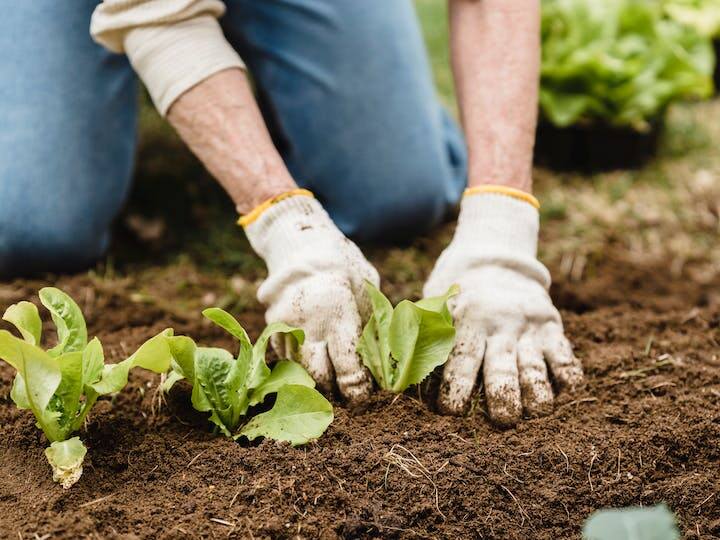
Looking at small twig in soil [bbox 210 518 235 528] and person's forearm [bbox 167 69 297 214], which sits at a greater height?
person's forearm [bbox 167 69 297 214]

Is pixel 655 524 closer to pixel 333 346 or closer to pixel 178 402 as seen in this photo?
pixel 333 346

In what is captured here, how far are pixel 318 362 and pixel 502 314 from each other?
0.41 metres

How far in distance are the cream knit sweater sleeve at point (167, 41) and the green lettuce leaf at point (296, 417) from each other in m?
0.81

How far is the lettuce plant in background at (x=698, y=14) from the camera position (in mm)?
3644

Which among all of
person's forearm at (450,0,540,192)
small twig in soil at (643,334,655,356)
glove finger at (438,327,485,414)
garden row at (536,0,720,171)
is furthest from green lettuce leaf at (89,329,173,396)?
garden row at (536,0,720,171)

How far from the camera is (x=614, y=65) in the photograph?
3.09 m

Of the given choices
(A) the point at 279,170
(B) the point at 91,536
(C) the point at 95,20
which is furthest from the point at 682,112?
(B) the point at 91,536

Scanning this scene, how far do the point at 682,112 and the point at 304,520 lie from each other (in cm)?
312

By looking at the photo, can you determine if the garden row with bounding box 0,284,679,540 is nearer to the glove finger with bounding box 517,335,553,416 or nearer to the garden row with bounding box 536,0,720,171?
the glove finger with bounding box 517,335,553,416

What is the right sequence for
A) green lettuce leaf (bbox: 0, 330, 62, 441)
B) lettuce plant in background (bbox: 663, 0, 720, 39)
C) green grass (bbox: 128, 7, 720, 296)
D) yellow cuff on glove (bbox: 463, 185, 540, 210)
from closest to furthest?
green lettuce leaf (bbox: 0, 330, 62, 441)
yellow cuff on glove (bbox: 463, 185, 540, 210)
green grass (bbox: 128, 7, 720, 296)
lettuce plant in background (bbox: 663, 0, 720, 39)

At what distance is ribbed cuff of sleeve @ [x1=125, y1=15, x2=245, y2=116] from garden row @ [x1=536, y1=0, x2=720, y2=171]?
169 cm

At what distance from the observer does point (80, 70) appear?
7.32 feet

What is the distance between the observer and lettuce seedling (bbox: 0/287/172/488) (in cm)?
128

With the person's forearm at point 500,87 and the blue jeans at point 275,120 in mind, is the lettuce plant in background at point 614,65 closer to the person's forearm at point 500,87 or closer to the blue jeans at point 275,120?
the blue jeans at point 275,120
